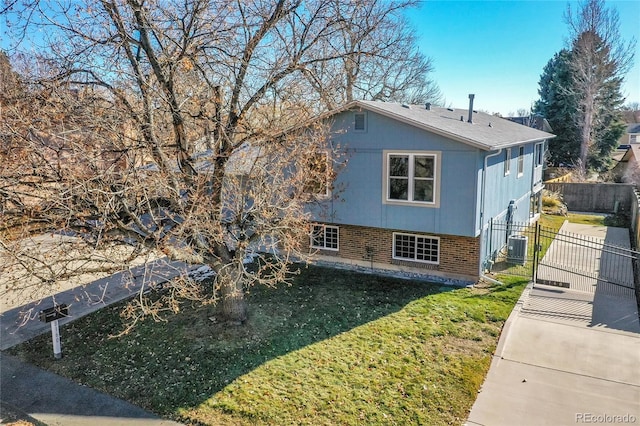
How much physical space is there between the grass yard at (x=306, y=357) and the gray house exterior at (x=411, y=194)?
1.46m

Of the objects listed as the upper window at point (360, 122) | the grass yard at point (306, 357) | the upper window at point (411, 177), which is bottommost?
the grass yard at point (306, 357)

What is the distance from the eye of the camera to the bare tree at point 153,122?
6.60m

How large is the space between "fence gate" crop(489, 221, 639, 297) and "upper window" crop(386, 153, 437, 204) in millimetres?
2549

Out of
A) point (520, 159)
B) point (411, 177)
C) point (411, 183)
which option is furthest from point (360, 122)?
point (520, 159)

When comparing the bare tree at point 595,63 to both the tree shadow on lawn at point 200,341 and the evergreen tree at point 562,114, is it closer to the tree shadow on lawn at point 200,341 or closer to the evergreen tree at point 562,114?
the evergreen tree at point 562,114

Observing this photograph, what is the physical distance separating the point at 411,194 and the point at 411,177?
471 millimetres

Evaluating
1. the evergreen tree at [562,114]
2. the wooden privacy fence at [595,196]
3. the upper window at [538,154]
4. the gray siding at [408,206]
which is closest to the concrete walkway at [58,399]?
the gray siding at [408,206]

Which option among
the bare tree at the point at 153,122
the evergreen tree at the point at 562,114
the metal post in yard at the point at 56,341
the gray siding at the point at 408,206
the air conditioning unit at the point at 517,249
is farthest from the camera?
the evergreen tree at the point at 562,114

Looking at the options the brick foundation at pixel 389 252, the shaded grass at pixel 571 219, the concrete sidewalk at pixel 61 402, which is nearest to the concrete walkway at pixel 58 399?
the concrete sidewalk at pixel 61 402

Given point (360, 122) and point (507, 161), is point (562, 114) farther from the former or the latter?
point (360, 122)

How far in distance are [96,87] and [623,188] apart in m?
26.1

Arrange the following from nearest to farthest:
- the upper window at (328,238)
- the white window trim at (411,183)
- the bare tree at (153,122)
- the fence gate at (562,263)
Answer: the bare tree at (153,122)
the white window trim at (411,183)
the fence gate at (562,263)
the upper window at (328,238)

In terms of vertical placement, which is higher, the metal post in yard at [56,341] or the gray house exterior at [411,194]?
the gray house exterior at [411,194]

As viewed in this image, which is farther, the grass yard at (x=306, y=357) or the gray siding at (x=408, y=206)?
the gray siding at (x=408, y=206)
